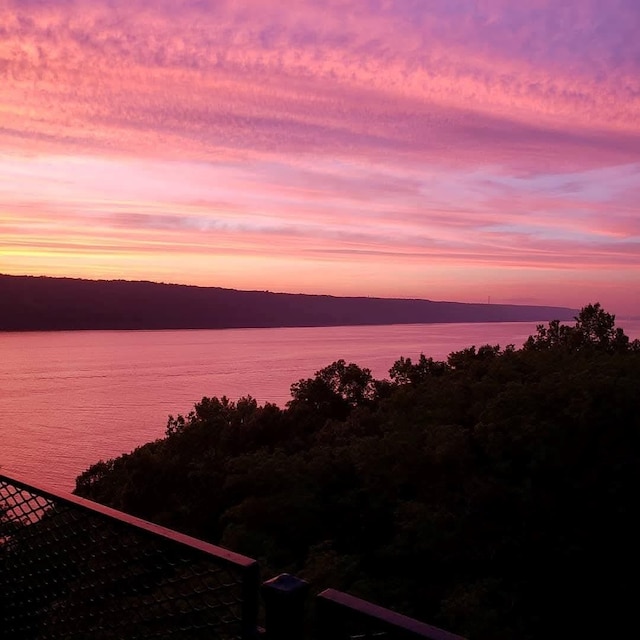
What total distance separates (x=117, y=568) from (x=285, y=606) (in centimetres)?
134

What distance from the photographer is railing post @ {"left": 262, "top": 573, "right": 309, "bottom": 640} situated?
68.8 inches

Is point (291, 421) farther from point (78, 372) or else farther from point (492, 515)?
point (78, 372)

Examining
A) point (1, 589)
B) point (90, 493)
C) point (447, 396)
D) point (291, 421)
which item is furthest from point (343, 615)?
point (90, 493)

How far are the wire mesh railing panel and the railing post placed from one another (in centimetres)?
8

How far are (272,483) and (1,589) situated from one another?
43.9ft

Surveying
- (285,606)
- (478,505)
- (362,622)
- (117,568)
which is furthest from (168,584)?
(478,505)

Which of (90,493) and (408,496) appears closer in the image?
(408,496)

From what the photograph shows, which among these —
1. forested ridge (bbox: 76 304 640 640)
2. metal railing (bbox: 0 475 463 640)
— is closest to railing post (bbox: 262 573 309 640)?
metal railing (bbox: 0 475 463 640)

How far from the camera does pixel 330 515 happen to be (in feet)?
54.4

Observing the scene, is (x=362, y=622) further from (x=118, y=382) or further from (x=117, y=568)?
(x=118, y=382)

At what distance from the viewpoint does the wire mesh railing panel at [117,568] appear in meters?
1.92

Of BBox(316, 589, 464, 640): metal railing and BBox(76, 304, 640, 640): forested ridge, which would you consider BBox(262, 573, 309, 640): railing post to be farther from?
BBox(76, 304, 640, 640): forested ridge

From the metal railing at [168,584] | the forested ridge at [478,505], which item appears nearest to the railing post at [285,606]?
the metal railing at [168,584]

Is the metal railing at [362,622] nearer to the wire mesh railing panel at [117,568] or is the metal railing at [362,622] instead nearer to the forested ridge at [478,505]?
the wire mesh railing panel at [117,568]
